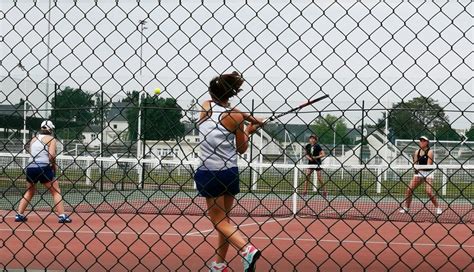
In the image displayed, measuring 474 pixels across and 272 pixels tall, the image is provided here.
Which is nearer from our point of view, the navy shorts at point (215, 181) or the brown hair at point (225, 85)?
the brown hair at point (225, 85)

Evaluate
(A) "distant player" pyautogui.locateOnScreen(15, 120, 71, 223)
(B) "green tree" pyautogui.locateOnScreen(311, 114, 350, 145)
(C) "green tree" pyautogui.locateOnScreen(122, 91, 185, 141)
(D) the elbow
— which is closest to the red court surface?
(A) "distant player" pyautogui.locateOnScreen(15, 120, 71, 223)

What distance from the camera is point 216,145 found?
5129 millimetres

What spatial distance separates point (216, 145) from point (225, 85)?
0.57 m

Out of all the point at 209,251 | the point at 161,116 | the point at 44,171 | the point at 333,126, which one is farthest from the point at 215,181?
the point at 161,116

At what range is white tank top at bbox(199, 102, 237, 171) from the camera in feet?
16.3

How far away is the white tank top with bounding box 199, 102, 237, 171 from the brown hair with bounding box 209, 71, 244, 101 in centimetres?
7

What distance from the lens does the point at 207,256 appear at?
7.14 meters

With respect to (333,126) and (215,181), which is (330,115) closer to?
(333,126)

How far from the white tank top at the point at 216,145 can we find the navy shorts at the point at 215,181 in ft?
0.12

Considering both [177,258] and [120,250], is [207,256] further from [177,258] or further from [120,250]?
[120,250]

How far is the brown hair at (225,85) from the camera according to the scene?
15.3ft

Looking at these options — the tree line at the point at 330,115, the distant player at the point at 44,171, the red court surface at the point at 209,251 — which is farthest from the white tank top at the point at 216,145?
the distant player at the point at 44,171

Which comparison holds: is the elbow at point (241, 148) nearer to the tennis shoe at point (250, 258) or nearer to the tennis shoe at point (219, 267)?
the tennis shoe at point (250, 258)

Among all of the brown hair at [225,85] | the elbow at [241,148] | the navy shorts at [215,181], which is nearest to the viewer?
the brown hair at [225,85]
